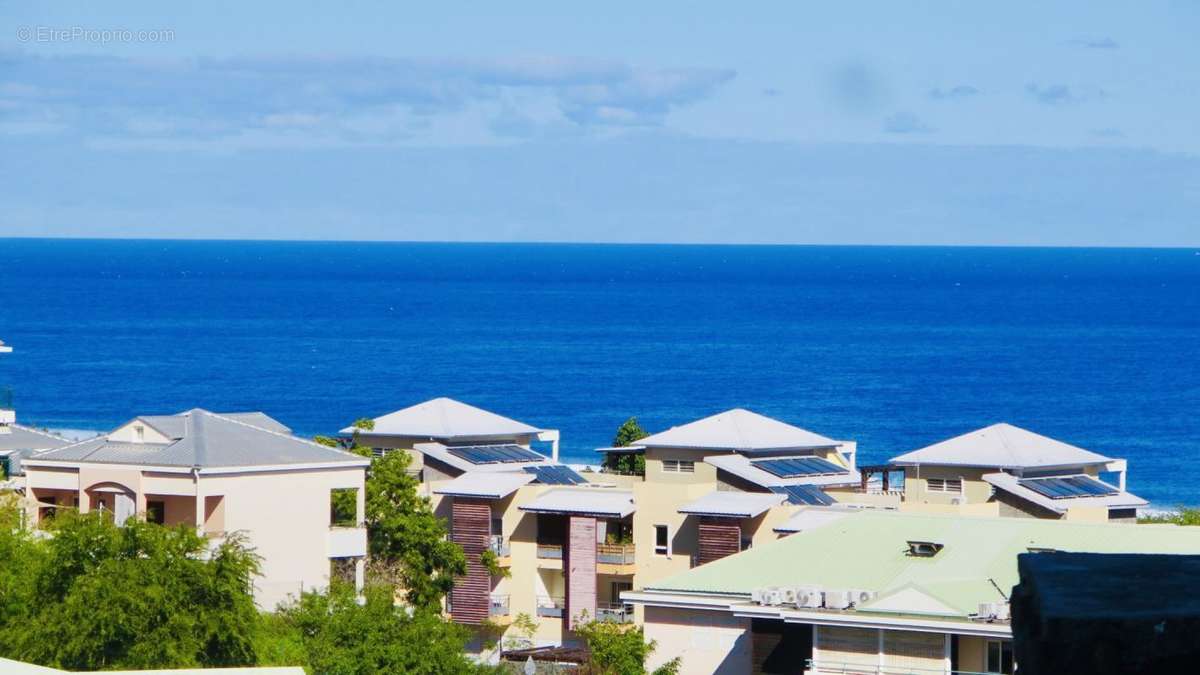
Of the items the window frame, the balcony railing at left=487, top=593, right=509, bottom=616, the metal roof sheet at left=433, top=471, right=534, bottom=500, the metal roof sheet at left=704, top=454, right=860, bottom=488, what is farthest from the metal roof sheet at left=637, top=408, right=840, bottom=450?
the balcony railing at left=487, top=593, right=509, bottom=616

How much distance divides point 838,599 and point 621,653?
8.37 m

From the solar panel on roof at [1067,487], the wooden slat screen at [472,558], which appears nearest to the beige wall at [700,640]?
the wooden slat screen at [472,558]

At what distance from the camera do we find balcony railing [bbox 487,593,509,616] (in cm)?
5156

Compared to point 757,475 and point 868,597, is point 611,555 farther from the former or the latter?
point 868,597

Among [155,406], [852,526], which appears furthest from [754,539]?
[155,406]

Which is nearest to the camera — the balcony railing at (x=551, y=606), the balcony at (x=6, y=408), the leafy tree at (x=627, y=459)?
the balcony railing at (x=551, y=606)

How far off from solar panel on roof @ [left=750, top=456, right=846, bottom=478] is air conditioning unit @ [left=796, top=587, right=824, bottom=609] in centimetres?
2293

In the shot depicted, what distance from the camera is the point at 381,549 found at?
47656 mm

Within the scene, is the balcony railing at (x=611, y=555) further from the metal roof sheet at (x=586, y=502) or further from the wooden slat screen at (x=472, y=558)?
the wooden slat screen at (x=472, y=558)

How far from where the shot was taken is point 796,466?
56.3 meters

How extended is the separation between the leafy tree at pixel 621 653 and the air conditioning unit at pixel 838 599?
165 inches

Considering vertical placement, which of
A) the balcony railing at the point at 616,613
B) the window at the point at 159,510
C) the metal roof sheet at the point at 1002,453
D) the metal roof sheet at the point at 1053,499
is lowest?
the balcony railing at the point at 616,613

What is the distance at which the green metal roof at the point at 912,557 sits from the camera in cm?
3161

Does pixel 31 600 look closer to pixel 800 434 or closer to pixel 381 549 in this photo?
pixel 381 549
